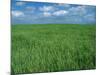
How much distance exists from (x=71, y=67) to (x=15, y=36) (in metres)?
0.70

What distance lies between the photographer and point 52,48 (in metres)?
2.03

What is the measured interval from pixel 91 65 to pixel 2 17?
1.12 meters

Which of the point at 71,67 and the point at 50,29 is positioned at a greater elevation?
the point at 50,29

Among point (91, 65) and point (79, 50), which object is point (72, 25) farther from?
point (91, 65)

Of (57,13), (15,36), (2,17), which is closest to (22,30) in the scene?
(15,36)

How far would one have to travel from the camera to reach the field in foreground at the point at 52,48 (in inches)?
76.2

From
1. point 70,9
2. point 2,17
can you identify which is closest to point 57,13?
point 70,9

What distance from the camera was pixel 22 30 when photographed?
1954 mm

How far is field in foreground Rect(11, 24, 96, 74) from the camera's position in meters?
1.93

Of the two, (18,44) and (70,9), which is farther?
(70,9)

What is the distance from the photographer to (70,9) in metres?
2.08

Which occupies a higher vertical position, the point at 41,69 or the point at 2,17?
the point at 2,17
